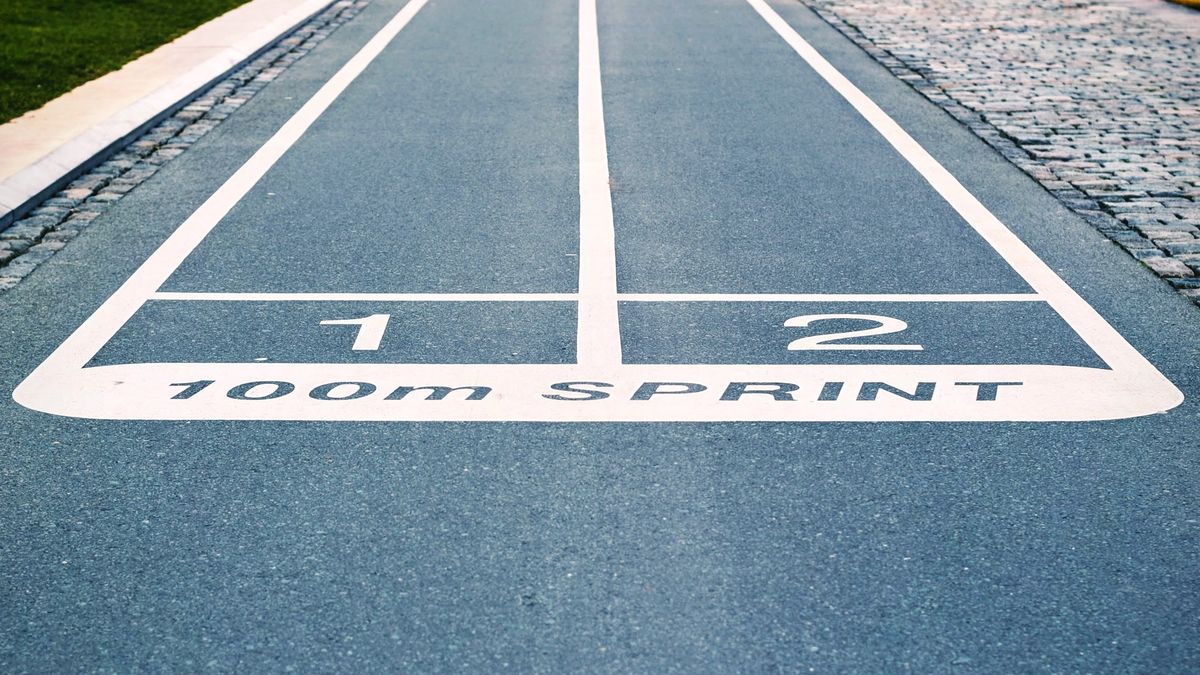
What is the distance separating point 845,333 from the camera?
6336mm

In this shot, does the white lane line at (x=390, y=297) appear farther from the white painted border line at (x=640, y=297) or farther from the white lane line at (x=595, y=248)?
the white lane line at (x=595, y=248)

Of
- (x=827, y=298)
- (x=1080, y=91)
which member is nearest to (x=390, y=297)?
(x=827, y=298)

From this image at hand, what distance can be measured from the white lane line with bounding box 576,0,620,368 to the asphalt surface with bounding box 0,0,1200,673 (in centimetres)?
8

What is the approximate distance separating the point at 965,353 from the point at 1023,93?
710 centimetres

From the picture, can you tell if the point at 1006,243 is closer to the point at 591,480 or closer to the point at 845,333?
the point at 845,333

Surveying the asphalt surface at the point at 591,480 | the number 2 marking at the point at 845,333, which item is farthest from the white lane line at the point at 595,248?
the number 2 marking at the point at 845,333

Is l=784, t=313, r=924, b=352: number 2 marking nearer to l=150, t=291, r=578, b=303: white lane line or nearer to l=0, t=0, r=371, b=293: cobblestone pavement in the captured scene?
l=150, t=291, r=578, b=303: white lane line

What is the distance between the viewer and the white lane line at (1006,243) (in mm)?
6254

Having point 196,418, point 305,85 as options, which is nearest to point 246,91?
point 305,85

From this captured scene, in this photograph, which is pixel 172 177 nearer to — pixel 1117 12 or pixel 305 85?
pixel 305 85

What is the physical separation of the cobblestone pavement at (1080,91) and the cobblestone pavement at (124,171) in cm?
628

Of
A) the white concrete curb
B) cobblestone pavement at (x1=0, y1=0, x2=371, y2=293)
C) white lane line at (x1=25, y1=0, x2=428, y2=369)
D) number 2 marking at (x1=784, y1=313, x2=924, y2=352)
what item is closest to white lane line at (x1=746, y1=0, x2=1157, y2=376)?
number 2 marking at (x1=784, y1=313, x2=924, y2=352)

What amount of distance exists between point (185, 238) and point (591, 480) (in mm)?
4085

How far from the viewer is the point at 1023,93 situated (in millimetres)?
12445
